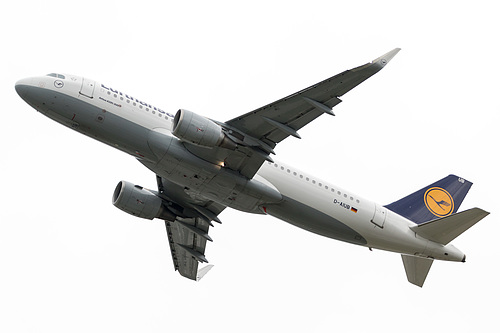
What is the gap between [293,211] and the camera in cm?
3691

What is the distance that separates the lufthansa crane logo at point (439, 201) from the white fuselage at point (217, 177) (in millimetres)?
2490

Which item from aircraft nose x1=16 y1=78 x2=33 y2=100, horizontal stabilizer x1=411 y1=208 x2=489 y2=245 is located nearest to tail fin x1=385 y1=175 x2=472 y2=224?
horizontal stabilizer x1=411 y1=208 x2=489 y2=245

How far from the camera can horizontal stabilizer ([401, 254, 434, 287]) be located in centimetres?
4056

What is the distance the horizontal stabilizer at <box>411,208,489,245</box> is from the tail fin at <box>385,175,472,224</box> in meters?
1.61

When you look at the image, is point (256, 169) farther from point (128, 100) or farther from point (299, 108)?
point (128, 100)

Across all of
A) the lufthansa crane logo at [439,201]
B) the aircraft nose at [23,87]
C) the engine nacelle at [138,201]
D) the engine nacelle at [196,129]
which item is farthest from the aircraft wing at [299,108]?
the lufthansa crane logo at [439,201]

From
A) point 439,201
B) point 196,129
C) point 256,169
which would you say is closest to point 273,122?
point 256,169

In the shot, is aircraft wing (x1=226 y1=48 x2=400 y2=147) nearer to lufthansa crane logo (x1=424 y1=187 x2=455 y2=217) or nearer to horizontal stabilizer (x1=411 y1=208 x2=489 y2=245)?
horizontal stabilizer (x1=411 y1=208 x2=489 y2=245)

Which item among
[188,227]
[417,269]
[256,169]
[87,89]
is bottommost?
[417,269]

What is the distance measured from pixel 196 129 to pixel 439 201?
16397 mm

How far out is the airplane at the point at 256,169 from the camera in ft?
110

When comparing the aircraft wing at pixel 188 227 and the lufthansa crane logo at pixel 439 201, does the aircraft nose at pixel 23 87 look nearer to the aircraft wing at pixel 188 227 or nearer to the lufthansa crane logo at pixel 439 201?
the aircraft wing at pixel 188 227

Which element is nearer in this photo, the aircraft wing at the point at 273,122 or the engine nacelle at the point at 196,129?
the aircraft wing at the point at 273,122

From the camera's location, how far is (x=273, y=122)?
34.1m
